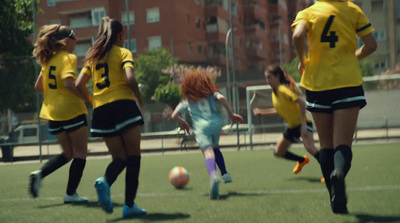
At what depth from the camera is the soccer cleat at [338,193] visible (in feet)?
12.4

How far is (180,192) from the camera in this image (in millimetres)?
6539

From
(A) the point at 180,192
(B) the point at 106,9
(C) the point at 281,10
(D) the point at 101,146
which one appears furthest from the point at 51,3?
(A) the point at 180,192

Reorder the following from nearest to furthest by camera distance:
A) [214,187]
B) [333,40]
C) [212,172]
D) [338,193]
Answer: [338,193] < [333,40] < [214,187] < [212,172]

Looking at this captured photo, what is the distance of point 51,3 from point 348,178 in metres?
42.4

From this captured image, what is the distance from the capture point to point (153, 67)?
41.2 m

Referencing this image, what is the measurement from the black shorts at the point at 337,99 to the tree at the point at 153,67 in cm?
3549

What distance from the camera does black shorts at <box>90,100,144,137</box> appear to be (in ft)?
14.8

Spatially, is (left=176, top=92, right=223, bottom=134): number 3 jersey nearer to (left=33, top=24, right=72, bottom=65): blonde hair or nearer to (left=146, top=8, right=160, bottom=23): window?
(left=33, top=24, right=72, bottom=65): blonde hair

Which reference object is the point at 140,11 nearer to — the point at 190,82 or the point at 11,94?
the point at 11,94

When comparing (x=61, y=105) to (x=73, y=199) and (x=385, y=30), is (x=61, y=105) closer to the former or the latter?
(x=73, y=199)

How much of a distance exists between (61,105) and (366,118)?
15.5m

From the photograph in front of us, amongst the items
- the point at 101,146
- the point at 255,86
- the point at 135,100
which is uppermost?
the point at 135,100

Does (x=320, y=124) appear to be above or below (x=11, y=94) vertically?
above

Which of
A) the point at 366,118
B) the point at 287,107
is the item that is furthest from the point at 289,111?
the point at 366,118
